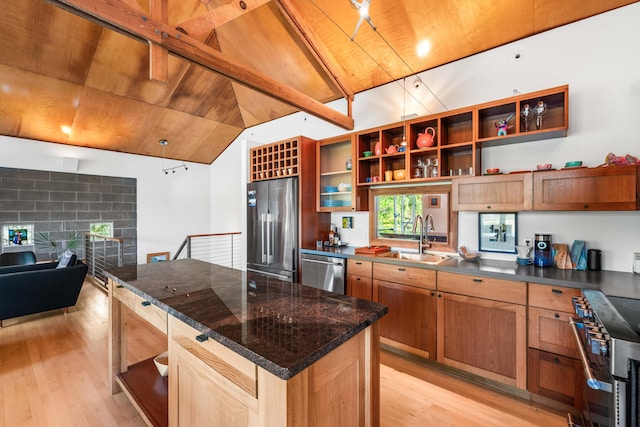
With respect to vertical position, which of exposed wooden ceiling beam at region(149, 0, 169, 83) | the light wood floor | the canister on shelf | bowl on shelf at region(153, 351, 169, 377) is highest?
exposed wooden ceiling beam at region(149, 0, 169, 83)

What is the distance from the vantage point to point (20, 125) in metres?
4.51

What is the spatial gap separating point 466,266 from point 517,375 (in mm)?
868

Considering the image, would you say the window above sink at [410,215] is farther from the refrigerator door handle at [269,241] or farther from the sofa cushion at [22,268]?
the sofa cushion at [22,268]

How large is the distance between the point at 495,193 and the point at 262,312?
2268mm

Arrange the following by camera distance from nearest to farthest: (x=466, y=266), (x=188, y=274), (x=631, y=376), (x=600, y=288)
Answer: (x=631, y=376) < (x=600, y=288) < (x=188, y=274) < (x=466, y=266)

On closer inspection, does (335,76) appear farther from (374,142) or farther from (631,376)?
(631,376)

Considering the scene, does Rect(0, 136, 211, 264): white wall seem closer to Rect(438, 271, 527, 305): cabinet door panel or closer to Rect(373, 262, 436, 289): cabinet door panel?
Rect(373, 262, 436, 289): cabinet door panel

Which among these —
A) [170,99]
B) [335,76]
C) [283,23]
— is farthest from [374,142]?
[170,99]

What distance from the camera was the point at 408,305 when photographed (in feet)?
8.70

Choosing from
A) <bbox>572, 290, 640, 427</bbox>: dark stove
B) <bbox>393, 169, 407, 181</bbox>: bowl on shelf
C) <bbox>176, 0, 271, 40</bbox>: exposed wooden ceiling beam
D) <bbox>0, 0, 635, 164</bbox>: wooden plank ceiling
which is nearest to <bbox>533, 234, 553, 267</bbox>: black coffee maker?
<bbox>572, 290, 640, 427</bbox>: dark stove

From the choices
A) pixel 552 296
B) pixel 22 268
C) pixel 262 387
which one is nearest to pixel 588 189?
pixel 552 296

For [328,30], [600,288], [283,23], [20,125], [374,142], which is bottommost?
[600,288]

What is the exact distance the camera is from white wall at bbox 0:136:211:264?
489 centimetres

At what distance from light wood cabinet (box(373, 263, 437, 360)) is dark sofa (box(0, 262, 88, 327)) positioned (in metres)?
3.97
